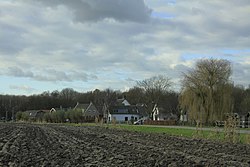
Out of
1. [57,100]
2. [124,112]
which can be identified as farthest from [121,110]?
[57,100]

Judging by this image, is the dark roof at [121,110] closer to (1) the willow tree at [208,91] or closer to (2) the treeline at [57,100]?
(2) the treeline at [57,100]

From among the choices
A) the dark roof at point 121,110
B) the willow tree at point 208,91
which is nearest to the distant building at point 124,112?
the dark roof at point 121,110

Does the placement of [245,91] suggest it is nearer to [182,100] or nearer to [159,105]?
[159,105]

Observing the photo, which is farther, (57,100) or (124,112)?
(57,100)

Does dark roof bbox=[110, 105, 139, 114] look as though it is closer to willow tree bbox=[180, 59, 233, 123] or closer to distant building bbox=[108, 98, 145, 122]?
distant building bbox=[108, 98, 145, 122]

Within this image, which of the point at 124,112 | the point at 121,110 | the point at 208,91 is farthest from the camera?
the point at 124,112

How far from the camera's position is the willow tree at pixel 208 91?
69500 mm

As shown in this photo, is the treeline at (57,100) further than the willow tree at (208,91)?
Yes

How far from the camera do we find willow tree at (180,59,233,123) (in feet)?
228

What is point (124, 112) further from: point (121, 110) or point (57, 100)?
point (57, 100)

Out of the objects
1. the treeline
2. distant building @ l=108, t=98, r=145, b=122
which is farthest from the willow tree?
distant building @ l=108, t=98, r=145, b=122

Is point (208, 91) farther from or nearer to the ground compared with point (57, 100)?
nearer to the ground

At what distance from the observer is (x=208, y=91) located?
7112 centimetres

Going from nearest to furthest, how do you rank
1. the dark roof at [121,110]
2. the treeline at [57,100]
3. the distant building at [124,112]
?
the distant building at [124,112] → the dark roof at [121,110] → the treeline at [57,100]
